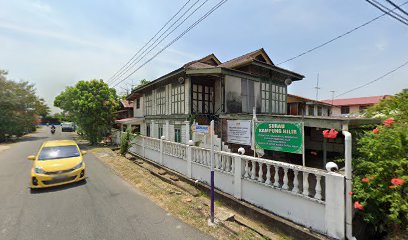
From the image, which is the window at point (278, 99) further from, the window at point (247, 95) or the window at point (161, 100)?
the window at point (161, 100)

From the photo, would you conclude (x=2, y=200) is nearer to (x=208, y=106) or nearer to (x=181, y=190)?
(x=181, y=190)

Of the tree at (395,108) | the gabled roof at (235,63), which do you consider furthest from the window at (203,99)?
the tree at (395,108)

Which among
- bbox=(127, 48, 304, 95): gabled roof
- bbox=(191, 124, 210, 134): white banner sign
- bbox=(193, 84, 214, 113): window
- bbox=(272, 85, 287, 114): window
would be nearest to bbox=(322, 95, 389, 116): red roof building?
bbox=(272, 85, 287, 114): window

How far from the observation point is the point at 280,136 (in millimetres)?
4906

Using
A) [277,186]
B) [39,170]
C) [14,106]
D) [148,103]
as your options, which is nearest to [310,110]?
[148,103]

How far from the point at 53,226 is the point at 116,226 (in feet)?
4.77

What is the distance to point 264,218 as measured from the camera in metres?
4.42

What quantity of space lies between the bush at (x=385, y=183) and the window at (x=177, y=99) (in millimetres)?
8577

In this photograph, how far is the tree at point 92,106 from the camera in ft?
60.1

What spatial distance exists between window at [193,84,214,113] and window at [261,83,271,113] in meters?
3.10

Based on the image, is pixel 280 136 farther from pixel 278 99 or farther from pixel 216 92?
pixel 278 99

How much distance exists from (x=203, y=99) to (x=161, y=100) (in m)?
3.65

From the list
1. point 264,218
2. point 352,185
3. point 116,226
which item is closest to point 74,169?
point 116,226

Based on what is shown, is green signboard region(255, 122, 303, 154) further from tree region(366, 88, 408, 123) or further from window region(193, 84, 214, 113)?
window region(193, 84, 214, 113)
